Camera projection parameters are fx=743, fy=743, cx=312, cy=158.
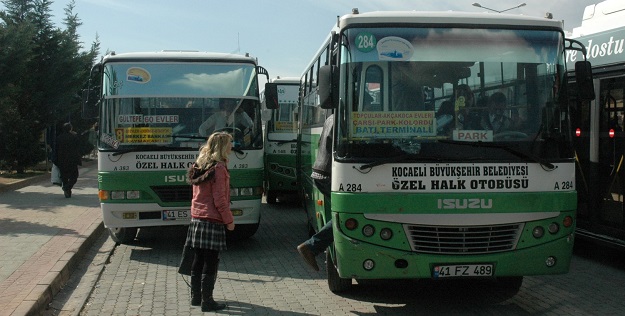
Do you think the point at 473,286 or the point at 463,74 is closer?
the point at 463,74

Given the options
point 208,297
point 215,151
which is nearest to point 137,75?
point 215,151

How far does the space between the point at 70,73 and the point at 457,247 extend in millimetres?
25010

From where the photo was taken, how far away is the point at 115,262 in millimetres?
10492

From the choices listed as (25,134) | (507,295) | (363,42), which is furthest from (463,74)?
(25,134)

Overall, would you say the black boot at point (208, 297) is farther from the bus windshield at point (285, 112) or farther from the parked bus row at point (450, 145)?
the bus windshield at point (285, 112)

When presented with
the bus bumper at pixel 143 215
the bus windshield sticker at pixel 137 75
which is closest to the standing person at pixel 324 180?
the bus bumper at pixel 143 215

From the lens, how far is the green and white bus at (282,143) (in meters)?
17.0

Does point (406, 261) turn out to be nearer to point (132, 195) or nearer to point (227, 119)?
point (227, 119)

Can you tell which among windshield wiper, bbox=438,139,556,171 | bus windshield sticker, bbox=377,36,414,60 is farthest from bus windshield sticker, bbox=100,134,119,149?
windshield wiper, bbox=438,139,556,171

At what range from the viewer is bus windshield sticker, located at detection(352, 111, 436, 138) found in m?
6.72

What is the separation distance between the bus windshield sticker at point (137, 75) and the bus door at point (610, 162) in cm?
624

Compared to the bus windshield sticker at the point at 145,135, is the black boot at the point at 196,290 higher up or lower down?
lower down

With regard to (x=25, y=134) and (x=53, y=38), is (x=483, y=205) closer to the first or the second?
(x=25, y=134)

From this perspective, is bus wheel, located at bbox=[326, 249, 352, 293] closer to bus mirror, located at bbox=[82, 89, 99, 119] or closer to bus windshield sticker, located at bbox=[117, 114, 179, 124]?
bus windshield sticker, located at bbox=[117, 114, 179, 124]
